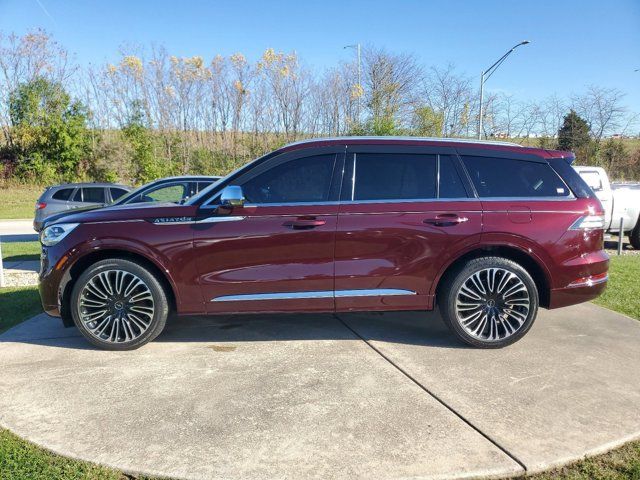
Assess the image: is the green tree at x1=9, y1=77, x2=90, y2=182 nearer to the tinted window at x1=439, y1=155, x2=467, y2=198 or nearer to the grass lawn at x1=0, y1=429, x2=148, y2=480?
the tinted window at x1=439, y1=155, x2=467, y2=198

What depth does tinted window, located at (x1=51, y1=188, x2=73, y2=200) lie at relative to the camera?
12.9m

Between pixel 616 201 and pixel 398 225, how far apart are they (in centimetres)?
917

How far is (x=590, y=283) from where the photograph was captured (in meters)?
4.34

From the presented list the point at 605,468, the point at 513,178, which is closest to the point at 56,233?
the point at 513,178

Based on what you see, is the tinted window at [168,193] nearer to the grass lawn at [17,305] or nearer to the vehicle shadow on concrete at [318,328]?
the grass lawn at [17,305]

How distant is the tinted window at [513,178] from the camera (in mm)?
4352

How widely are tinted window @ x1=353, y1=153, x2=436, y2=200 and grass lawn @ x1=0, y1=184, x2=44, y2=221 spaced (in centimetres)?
2166

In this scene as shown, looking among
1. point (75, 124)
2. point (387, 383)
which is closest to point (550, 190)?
point (387, 383)

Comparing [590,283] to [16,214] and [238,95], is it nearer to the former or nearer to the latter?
[16,214]

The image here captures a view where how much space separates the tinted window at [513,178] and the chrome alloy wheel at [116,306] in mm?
3143

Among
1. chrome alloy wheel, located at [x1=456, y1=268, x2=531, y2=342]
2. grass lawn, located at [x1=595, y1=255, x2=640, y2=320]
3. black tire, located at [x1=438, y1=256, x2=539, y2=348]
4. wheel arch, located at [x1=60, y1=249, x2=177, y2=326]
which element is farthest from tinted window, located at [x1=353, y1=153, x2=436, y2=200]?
grass lawn, located at [x1=595, y1=255, x2=640, y2=320]

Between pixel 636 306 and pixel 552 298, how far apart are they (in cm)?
205

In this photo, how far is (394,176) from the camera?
432cm

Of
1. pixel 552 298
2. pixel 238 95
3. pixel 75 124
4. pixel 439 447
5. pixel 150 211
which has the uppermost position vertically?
pixel 238 95
